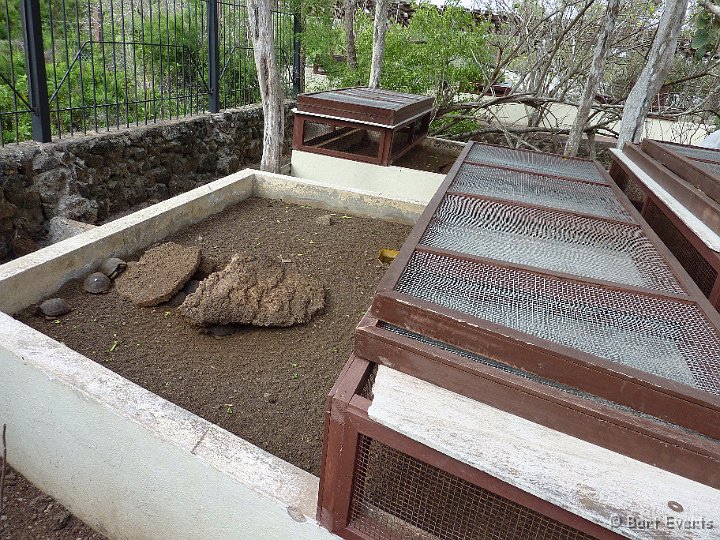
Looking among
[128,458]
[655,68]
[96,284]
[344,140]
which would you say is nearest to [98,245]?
[96,284]

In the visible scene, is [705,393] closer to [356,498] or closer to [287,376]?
[356,498]

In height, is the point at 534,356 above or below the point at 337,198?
above

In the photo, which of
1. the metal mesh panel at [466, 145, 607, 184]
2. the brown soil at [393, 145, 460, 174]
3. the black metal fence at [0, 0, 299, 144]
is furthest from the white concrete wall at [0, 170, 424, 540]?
the brown soil at [393, 145, 460, 174]

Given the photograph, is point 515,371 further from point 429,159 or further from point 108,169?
point 429,159

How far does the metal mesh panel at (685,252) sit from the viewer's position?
2.25 meters

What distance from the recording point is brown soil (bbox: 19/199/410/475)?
2.38 meters

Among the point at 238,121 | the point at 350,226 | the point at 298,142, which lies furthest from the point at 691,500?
the point at 238,121

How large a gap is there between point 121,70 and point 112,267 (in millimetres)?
5860

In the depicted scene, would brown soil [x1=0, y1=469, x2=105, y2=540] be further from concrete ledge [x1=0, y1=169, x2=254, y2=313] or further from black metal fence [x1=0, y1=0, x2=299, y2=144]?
black metal fence [x1=0, y1=0, x2=299, y2=144]

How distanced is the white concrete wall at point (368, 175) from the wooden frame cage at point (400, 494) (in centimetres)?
402

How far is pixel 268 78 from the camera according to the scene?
536 centimetres

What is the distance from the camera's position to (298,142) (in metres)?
6.16

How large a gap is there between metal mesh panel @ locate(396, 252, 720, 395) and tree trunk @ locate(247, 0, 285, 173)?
400cm

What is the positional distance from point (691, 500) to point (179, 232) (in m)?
3.61
